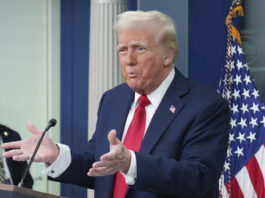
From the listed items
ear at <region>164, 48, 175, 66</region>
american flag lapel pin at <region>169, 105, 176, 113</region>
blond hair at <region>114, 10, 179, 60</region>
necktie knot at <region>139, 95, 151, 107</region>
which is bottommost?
american flag lapel pin at <region>169, 105, 176, 113</region>

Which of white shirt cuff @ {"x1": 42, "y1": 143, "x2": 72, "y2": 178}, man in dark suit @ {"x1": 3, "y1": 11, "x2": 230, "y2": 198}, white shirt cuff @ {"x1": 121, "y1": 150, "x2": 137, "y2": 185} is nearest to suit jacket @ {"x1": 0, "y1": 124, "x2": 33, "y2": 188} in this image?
man in dark suit @ {"x1": 3, "y1": 11, "x2": 230, "y2": 198}

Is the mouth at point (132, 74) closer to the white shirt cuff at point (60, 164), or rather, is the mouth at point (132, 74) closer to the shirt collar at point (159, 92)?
the shirt collar at point (159, 92)

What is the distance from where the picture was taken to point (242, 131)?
3.54 m

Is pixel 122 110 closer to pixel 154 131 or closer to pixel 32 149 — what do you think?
pixel 154 131

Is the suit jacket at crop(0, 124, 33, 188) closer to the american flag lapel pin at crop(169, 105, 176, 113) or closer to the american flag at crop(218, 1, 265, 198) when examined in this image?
the american flag at crop(218, 1, 265, 198)

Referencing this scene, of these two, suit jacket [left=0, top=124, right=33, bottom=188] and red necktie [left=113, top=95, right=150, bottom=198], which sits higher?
red necktie [left=113, top=95, right=150, bottom=198]

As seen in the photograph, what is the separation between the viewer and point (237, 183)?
11.6 ft

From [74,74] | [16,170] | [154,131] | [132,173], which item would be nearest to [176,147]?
[154,131]

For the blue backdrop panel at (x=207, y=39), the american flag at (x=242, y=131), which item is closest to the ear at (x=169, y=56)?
the american flag at (x=242, y=131)

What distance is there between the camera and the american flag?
3459 mm

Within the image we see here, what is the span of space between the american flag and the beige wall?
7.20 ft

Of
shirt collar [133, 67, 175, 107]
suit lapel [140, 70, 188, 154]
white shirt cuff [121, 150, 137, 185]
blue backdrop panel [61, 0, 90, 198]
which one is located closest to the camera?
white shirt cuff [121, 150, 137, 185]

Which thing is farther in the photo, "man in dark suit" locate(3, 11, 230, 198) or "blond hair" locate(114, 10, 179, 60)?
"blond hair" locate(114, 10, 179, 60)

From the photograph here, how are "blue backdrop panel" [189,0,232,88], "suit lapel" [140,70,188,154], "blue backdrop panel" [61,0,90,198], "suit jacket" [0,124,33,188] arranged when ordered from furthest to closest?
"blue backdrop panel" [61,0,90,198] < "suit jacket" [0,124,33,188] < "blue backdrop panel" [189,0,232,88] < "suit lapel" [140,70,188,154]
